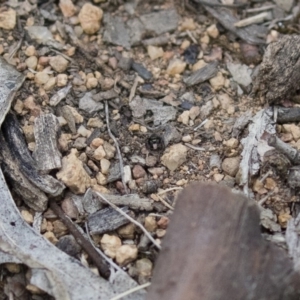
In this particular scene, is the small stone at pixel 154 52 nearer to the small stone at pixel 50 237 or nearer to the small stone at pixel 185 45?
the small stone at pixel 185 45

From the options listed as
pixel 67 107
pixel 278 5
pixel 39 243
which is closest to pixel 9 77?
pixel 67 107

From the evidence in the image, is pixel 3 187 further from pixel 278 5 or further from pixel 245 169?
pixel 278 5

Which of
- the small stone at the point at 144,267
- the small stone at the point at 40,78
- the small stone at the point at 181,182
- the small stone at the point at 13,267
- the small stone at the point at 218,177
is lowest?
the small stone at the point at 144,267

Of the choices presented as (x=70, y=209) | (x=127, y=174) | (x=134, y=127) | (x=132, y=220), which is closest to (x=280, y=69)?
(x=134, y=127)

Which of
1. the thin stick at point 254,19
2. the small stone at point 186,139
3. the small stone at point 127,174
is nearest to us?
the small stone at point 127,174

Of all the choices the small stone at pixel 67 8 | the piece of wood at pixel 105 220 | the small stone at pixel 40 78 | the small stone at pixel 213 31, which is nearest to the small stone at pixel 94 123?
the small stone at pixel 40 78

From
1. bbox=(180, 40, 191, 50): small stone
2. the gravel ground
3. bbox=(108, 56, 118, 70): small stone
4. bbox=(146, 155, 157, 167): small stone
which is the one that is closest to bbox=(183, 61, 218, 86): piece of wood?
the gravel ground

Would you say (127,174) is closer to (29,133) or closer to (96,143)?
(96,143)
